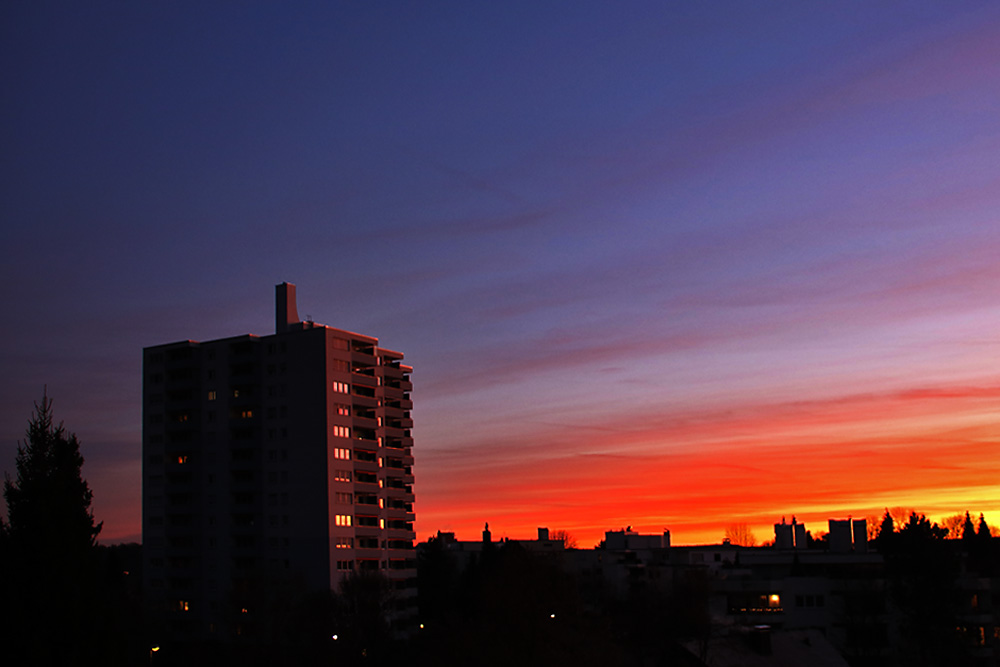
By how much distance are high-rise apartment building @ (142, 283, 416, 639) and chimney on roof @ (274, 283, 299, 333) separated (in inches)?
7.2

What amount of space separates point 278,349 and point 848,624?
72.4 m

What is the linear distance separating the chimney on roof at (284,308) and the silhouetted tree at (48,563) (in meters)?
95.3

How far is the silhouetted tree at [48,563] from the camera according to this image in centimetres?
2578

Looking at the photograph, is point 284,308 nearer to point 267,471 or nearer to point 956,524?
point 267,471

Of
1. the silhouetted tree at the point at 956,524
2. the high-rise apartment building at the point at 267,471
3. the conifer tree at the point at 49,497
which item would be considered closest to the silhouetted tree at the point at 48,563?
the conifer tree at the point at 49,497

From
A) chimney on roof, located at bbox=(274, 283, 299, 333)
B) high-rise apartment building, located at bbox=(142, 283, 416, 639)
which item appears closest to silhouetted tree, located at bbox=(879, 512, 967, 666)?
high-rise apartment building, located at bbox=(142, 283, 416, 639)

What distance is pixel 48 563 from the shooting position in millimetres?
26359

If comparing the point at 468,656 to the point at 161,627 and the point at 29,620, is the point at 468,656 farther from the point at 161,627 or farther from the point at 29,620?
the point at 161,627

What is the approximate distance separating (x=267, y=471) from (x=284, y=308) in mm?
21205

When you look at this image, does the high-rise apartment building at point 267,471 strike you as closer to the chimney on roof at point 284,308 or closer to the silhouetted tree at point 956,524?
the chimney on roof at point 284,308

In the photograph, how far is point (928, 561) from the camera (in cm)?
9169

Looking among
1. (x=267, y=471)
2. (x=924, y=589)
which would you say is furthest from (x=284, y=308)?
(x=924, y=589)

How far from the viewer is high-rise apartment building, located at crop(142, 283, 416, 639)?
112000mm

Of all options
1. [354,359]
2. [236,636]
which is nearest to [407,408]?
[354,359]
